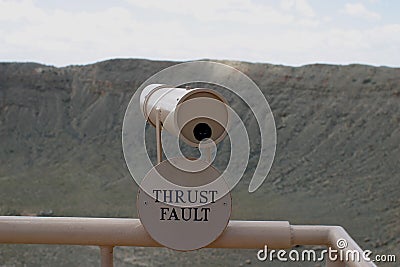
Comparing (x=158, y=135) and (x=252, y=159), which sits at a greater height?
(x=158, y=135)

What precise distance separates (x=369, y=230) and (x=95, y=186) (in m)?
7.46

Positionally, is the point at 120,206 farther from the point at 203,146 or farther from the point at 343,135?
the point at 203,146

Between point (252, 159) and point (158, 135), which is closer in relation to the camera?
point (158, 135)

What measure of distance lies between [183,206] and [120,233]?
24cm

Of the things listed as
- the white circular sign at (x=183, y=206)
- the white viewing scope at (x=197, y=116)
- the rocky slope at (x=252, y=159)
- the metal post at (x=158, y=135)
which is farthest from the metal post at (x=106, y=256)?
the rocky slope at (x=252, y=159)

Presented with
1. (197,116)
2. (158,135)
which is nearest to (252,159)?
(158,135)

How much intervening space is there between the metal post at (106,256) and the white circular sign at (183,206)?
15cm

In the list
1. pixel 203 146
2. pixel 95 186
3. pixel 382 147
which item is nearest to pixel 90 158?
pixel 95 186

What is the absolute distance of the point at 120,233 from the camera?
2.22 meters

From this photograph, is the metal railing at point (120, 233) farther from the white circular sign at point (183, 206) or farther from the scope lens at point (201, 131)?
the scope lens at point (201, 131)

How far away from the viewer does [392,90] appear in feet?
64.2

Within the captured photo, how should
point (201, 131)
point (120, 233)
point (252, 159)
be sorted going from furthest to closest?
point (252, 159) → point (201, 131) → point (120, 233)

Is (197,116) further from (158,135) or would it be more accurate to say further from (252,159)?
(252,159)

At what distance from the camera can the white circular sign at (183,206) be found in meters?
2.24
